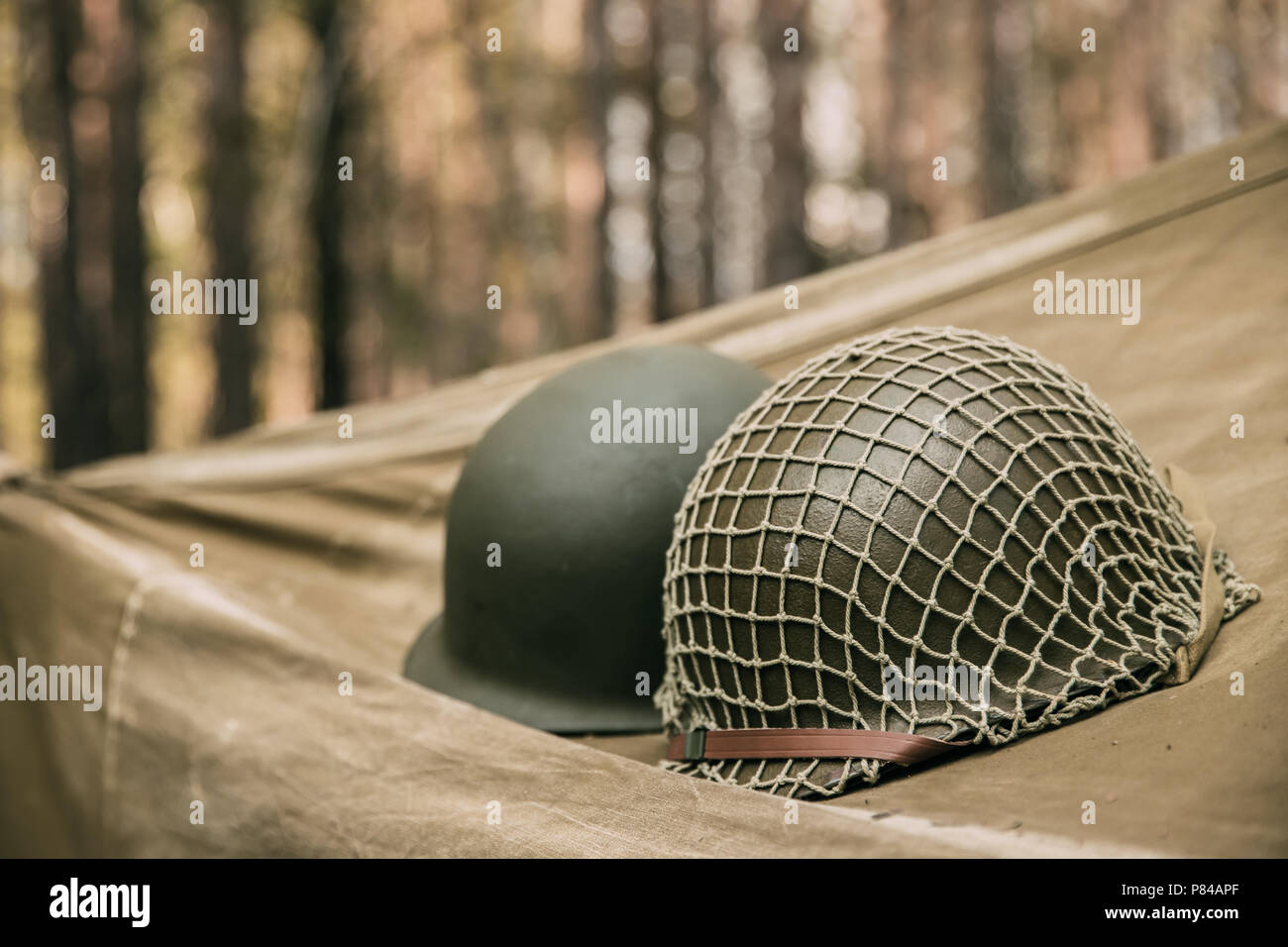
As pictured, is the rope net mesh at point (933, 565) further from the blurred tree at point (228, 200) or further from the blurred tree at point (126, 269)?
the blurred tree at point (228, 200)

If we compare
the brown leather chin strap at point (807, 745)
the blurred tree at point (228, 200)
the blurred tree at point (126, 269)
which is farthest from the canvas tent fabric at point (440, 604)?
the blurred tree at point (228, 200)

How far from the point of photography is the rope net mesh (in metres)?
1.32

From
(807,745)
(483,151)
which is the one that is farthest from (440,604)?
(483,151)

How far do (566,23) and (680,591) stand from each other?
8276 mm

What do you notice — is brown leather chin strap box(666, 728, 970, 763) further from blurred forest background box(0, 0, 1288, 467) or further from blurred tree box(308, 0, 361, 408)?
blurred tree box(308, 0, 361, 408)

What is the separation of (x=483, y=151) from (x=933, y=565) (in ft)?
31.7

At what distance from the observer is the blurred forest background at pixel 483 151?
461 centimetres

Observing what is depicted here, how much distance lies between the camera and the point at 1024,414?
56.0 inches

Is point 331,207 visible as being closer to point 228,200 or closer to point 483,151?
point 228,200

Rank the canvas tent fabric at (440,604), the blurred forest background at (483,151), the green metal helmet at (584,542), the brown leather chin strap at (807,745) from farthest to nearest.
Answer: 1. the blurred forest background at (483,151)
2. the green metal helmet at (584,542)
3. the brown leather chin strap at (807,745)
4. the canvas tent fabric at (440,604)

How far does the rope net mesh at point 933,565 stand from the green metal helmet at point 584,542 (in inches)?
11.5

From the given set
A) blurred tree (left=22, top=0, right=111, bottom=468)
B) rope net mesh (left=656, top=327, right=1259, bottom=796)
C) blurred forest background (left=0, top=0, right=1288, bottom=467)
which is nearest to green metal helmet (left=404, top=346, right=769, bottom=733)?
rope net mesh (left=656, top=327, right=1259, bottom=796)
